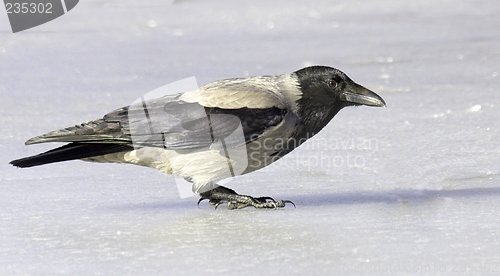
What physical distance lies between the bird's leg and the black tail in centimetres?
51

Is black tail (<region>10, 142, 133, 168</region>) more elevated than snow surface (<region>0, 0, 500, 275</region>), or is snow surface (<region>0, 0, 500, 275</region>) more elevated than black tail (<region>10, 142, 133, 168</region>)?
black tail (<region>10, 142, 133, 168</region>)

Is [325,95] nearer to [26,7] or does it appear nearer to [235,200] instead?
[235,200]

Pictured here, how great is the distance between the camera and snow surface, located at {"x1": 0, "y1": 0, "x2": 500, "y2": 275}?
3564 mm

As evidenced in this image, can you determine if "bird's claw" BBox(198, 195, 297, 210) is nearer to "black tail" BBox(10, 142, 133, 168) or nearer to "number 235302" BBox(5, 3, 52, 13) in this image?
"black tail" BBox(10, 142, 133, 168)

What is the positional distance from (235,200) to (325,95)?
0.74m

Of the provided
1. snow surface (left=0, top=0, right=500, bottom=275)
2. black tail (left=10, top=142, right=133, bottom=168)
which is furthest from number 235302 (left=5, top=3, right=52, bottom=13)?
black tail (left=10, top=142, right=133, bottom=168)

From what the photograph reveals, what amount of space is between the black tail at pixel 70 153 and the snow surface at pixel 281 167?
8.8 inches

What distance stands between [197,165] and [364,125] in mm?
2157

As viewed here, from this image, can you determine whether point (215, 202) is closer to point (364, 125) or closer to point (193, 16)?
point (364, 125)

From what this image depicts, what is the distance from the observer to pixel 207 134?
4.51 meters

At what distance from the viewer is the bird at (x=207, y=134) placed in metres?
4.46

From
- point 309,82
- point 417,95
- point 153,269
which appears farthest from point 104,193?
point 417,95

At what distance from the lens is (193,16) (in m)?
11.5

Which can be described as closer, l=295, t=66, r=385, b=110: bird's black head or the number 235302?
l=295, t=66, r=385, b=110: bird's black head
